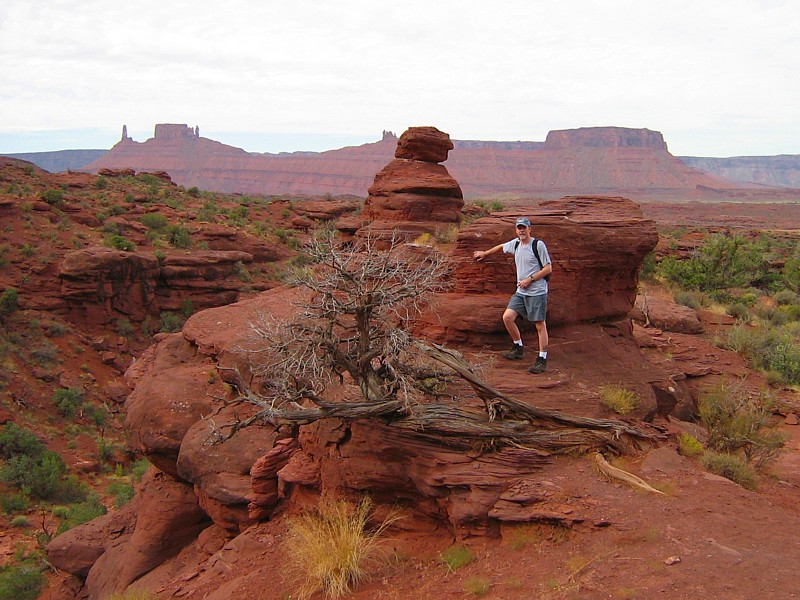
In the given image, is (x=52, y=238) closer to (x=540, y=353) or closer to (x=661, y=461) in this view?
(x=540, y=353)

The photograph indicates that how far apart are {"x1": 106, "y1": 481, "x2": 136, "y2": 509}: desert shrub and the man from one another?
10506mm

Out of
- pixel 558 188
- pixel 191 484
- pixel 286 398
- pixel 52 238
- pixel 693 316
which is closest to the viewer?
pixel 286 398

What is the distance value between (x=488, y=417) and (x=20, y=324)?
21.4 m

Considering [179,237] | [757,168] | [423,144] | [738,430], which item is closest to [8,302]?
[179,237]

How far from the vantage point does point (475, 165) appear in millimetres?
144500

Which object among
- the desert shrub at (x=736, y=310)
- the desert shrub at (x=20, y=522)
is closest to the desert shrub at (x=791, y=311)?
the desert shrub at (x=736, y=310)

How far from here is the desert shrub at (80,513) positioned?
12352 mm

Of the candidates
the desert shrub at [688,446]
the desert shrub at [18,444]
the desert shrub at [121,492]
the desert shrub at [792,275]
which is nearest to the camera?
the desert shrub at [688,446]

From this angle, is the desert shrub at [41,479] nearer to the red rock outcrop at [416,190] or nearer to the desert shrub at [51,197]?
the red rock outcrop at [416,190]

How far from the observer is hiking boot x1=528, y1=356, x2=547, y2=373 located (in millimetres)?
7059

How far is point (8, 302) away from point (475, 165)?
13142 cm

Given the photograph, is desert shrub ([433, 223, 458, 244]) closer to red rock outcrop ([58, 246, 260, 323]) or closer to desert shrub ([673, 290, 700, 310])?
desert shrub ([673, 290, 700, 310])

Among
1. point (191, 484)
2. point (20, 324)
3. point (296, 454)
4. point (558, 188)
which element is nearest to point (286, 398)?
point (296, 454)

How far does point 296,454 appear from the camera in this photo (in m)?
7.44
